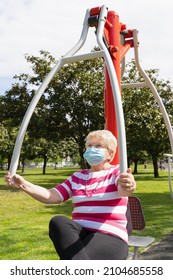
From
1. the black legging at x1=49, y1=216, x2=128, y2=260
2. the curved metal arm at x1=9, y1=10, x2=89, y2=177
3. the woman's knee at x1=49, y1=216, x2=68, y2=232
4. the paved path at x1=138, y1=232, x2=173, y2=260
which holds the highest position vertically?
the curved metal arm at x1=9, y1=10, x2=89, y2=177

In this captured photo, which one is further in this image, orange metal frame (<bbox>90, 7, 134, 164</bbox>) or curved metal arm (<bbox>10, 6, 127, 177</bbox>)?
orange metal frame (<bbox>90, 7, 134, 164</bbox>)

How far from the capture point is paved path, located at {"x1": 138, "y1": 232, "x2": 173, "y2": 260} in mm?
4637

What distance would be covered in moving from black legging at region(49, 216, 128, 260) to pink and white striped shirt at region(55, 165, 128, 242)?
0.05 m

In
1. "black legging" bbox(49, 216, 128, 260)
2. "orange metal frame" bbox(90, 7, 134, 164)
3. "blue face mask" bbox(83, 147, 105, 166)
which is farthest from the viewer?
"orange metal frame" bbox(90, 7, 134, 164)

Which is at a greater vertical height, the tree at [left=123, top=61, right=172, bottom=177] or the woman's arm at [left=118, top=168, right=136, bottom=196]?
the tree at [left=123, top=61, right=172, bottom=177]

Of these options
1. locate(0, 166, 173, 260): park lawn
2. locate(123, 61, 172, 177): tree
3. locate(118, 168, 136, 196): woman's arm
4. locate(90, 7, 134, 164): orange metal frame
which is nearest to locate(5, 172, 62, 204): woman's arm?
locate(118, 168, 136, 196): woman's arm

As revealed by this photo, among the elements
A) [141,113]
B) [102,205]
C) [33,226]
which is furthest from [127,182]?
[141,113]

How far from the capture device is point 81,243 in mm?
2182

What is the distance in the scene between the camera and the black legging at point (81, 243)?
215cm

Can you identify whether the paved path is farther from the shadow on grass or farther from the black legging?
the black legging

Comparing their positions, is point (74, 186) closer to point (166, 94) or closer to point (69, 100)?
point (69, 100)

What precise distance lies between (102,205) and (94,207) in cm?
6

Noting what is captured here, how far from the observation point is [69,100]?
15.2 meters
